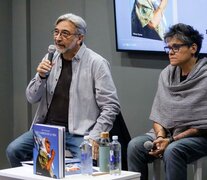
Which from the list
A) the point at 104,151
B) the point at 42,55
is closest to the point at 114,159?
the point at 104,151

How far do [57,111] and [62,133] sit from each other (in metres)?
1.01

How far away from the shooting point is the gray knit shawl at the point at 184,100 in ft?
10.4

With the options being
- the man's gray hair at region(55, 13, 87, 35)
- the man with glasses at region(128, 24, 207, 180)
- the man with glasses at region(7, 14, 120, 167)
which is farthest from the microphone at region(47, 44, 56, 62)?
the man with glasses at region(128, 24, 207, 180)

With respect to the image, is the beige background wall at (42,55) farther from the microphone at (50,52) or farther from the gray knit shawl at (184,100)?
the microphone at (50,52)

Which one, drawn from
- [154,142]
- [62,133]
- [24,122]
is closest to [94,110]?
[154,142]

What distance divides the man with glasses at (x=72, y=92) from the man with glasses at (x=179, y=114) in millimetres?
324

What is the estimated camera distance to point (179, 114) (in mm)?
3232

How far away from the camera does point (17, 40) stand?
4762 mm

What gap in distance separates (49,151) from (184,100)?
1.09m

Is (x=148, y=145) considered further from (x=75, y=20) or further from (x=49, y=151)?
(x=75, y=20)

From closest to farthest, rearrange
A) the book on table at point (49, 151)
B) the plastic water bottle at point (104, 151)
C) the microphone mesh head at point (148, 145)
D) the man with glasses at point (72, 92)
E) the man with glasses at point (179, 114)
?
1. the book on table at point (49, 151)
2. the plastic water bottle at point (104, 151)
3. the man with glasses at point (179, 114)
4. the microphone mesh head at point (148, 145)
5. the man with glasses at point (72, 92)

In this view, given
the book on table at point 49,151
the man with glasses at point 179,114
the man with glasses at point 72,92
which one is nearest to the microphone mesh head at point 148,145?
the man with glasses at point 179,114

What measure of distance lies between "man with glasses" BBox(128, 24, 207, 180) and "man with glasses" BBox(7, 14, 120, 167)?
1.06 ft

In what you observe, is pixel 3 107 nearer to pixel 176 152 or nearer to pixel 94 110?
pixel 94 110
